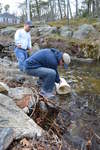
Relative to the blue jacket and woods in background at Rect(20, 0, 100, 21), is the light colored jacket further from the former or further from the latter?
woods in background at Rect(20, 0, 100, 21)

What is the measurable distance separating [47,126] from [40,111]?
0.46 meters

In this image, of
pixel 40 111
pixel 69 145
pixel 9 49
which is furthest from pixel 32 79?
pixel 9 49

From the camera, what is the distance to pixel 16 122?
3824 mm

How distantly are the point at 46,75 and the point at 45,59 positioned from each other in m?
0.39

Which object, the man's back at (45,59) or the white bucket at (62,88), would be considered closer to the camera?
the man's back at (45,59)

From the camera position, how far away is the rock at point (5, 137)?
10.1 ft

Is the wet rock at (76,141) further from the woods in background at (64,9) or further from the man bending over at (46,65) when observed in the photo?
the woods in background at (64,9)

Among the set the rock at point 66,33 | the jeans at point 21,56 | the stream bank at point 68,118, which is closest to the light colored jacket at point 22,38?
the jeans at point 21,56

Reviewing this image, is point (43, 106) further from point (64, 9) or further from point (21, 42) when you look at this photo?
point (64, 9)

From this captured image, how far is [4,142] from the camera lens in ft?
10.2

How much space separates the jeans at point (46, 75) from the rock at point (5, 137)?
8.42 feet

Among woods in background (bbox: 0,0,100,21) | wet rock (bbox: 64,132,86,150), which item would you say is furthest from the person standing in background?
woods in background (bbox: 0,0,100,21)

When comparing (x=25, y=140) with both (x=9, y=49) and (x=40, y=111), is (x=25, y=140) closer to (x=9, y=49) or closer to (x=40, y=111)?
(x=40, y=111)

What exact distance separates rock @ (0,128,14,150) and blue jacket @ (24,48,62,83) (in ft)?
8.21
